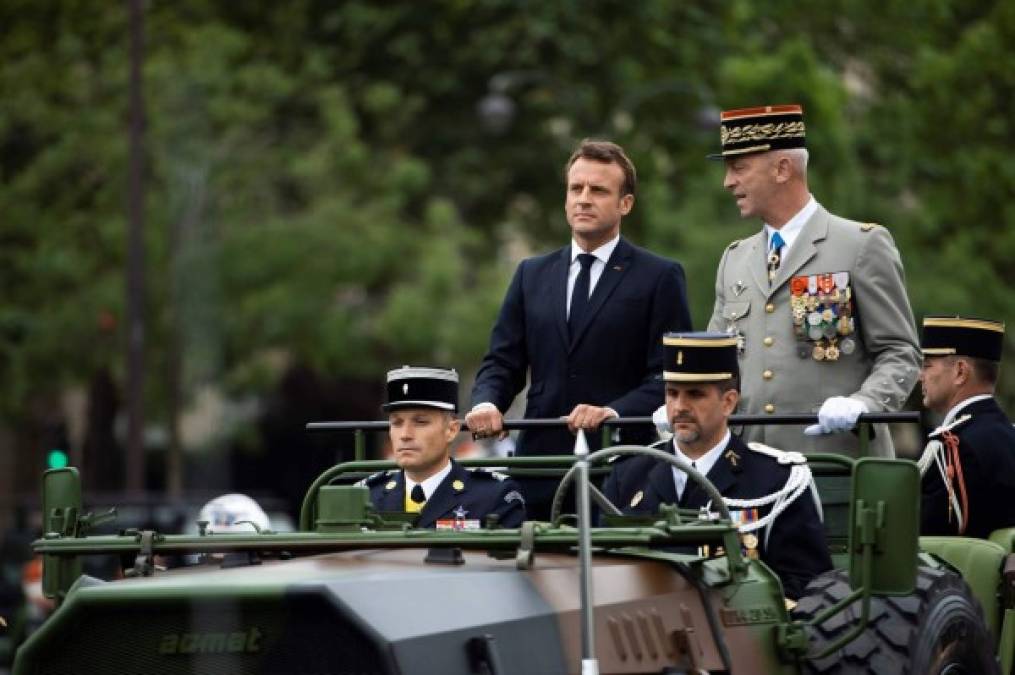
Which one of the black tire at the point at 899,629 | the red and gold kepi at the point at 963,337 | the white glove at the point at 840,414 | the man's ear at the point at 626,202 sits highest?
the man's ear at the point at 626,202

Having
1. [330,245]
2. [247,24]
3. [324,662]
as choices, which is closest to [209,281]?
[330,245]

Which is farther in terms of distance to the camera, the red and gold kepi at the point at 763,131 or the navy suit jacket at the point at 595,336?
the navy suit jacket at the point at 595,336

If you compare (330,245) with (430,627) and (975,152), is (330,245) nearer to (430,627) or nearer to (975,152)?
(975,152)

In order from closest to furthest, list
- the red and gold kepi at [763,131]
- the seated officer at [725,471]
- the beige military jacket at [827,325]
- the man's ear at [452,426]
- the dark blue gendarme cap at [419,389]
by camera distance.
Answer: the seated officer at [725,471], the dark blue gendarme cap at [419,389], the man's ear at [452,426], the red and gold kepi at [763,131], the beige military jacket at [827,325]

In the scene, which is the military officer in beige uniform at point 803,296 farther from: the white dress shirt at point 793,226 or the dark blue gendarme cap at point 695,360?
the dark blue gendarme cap at point 695,360

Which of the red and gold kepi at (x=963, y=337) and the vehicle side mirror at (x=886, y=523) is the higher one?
the red and gold kepi at (x=963, y=337)

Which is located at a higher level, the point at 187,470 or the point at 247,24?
the point at 247,24

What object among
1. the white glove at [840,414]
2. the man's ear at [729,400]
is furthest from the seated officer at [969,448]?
the man's ear at [729,400]

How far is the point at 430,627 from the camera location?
19.4 ft

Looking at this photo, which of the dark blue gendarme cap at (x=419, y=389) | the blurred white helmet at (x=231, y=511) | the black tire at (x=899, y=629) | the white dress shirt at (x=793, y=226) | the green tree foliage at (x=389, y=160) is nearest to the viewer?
the black tire at (x=899, y=629)

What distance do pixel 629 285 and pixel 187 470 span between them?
102 ft

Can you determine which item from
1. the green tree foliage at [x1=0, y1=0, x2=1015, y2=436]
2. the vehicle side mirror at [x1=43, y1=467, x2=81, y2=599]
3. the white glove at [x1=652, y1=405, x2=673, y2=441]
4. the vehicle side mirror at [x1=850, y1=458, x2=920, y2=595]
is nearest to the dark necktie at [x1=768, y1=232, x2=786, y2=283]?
the white glove at [x1=652, y1=405, x2=673, y2=441]

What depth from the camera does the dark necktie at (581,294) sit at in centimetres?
962

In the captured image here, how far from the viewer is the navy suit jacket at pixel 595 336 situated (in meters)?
9.57
